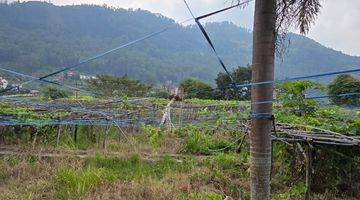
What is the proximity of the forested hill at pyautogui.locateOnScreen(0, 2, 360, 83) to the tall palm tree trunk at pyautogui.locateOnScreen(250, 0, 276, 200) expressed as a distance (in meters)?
48.4

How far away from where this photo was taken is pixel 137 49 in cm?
9188

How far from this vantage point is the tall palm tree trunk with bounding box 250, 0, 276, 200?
362 centimetres

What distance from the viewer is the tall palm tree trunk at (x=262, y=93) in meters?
3.62

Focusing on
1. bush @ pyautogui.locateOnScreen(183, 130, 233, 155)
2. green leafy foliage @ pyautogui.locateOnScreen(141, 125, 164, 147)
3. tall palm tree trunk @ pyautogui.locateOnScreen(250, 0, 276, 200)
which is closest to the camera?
tall palm tree trunk @ pyautogui.locateOnScreen(250, 0, 276, 200)

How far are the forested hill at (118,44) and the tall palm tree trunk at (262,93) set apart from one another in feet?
159

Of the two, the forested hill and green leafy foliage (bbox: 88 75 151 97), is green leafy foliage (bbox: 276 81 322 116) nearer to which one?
green leafy foliage (bbox: 88 75 151 97)

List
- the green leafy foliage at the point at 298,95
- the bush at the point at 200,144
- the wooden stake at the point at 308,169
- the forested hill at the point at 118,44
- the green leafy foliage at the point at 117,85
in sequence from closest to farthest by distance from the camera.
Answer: the wooden stake at the point at 308,169, the green leafy foliage at the point at 298,95, the bush at the point at 200,144, the green leafy foliage at the point at 117,85, the forested hill at the point at 118,44

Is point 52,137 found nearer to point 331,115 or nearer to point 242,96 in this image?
point 331,115

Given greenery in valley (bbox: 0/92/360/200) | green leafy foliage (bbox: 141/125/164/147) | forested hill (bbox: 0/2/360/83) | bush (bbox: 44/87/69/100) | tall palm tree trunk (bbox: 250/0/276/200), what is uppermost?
forested hill (bbox: 0/2/360/83)

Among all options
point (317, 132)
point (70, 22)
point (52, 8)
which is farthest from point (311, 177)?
point (52, 8)

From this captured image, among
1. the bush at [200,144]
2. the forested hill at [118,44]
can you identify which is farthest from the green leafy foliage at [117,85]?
the forested hill at [118,44]

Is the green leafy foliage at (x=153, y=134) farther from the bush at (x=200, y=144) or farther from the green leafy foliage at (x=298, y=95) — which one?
the green leafy foliage at (x=298, y=95)

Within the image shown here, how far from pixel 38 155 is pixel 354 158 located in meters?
6.17

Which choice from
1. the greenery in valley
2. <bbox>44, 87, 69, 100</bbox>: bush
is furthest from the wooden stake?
<bbox>44, 87, 69, 100</bbox>: bush
